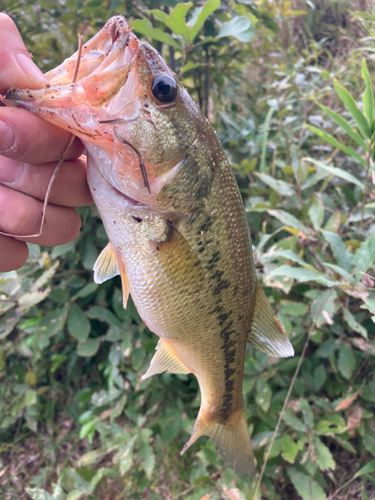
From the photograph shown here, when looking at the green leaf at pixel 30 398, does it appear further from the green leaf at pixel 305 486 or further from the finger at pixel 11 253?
the green leaf at pixel 305 486

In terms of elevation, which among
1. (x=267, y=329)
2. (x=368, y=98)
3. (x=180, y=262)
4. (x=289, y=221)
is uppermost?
(x=368, y=98)

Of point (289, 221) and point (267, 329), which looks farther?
point (289, 221)

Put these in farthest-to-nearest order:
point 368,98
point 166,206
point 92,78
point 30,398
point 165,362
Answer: point 30,398 < point 368,98 < point 165,362 < point 166,206 < point 92,78

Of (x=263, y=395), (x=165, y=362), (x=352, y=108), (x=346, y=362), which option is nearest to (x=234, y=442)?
(x=263, y=395)

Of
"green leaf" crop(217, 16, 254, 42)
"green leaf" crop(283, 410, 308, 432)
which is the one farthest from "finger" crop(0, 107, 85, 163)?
"green leaf" crop(283, 410, 308, 432)

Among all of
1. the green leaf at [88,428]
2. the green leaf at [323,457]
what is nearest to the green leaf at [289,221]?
the green leaf at [323,457]

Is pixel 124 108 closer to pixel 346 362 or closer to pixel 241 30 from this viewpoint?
pixel 241 30
